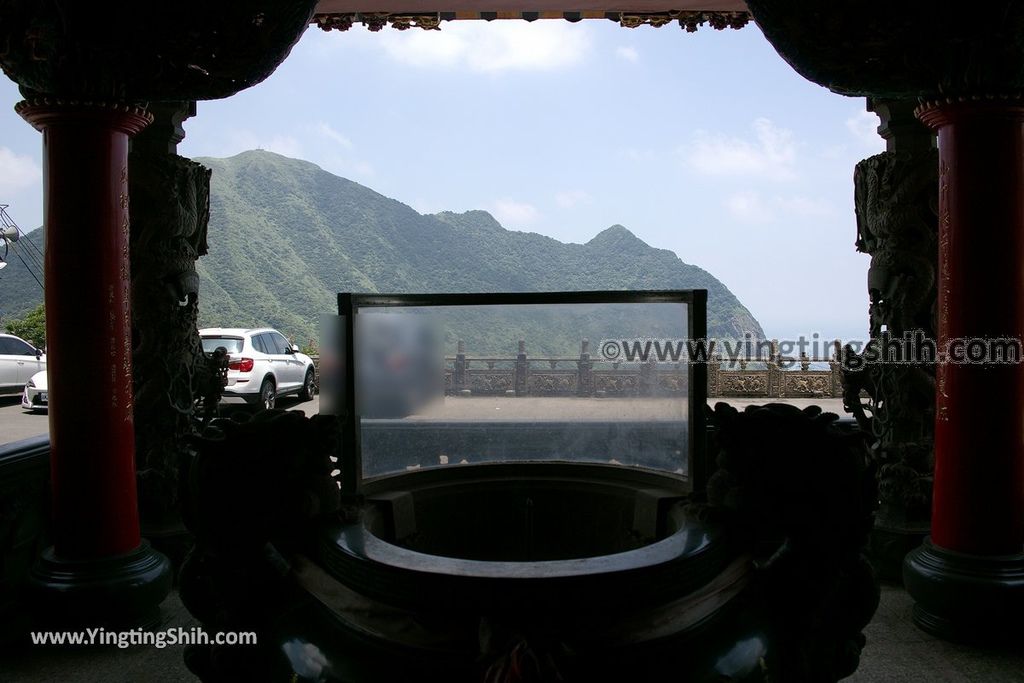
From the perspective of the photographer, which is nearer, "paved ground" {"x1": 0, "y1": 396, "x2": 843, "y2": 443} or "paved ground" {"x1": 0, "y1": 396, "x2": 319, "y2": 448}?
"paved ground" {"x1": 0, "y1": 396, "x2": 843, "y2": 443}

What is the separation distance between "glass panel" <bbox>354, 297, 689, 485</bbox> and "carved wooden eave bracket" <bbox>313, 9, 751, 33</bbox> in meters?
3.38

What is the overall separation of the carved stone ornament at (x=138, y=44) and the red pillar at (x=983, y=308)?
2.56 m

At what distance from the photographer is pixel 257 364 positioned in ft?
32.9

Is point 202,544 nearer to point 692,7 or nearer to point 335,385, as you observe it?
point 335,385

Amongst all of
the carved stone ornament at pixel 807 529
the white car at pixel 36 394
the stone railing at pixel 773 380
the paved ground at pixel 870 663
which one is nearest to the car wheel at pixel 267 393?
the white car at pixel 36 394

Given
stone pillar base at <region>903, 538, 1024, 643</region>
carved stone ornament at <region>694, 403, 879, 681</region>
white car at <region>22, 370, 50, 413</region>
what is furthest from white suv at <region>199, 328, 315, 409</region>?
carved stone ornament at <region>694, 403, 879, 681</region>

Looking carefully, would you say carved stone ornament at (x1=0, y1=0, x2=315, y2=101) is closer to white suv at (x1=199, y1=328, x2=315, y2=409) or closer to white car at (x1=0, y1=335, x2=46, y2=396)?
white suv at (x1=199, y1=328, x2=315, y2=409)

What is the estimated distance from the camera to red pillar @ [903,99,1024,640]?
9.27 ft

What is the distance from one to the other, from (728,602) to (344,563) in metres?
0.81

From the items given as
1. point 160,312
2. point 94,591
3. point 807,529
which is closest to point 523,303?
point 807,529

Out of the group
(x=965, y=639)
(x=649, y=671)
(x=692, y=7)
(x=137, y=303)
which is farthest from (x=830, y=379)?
(x=649, y=671)

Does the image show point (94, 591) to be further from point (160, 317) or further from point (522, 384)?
point (522, 384)

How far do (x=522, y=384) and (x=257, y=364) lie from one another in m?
8.44

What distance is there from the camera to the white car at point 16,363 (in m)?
11.6
